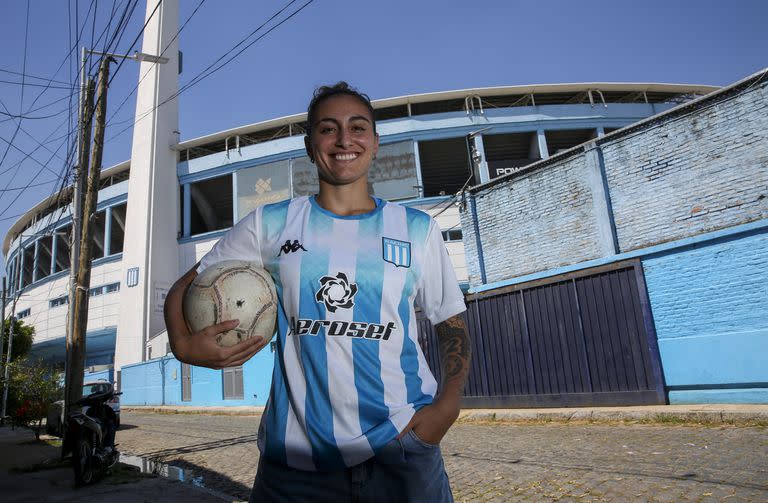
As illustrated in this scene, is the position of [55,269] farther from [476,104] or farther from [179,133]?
[476,104]

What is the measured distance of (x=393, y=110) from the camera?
30.5 metres

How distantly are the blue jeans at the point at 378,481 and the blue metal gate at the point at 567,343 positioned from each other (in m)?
10.1

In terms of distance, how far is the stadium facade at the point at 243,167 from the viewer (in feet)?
88.7

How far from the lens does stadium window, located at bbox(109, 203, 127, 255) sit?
34.8 m

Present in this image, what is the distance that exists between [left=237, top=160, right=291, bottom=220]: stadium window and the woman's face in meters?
26.5

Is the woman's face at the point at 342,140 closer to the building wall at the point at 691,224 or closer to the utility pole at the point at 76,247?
the utility pole at the point at 76,247

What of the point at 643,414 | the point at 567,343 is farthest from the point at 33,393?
the point at 643,414

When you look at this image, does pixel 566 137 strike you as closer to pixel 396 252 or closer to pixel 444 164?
pixel 444 164

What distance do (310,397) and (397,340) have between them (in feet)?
1.09

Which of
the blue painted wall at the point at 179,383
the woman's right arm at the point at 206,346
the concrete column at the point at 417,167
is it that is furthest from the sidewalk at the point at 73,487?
the concrete column at the point at 417,167

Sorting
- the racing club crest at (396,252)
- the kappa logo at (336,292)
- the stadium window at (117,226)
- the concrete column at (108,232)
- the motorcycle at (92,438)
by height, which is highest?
the stadium window at (117,226)

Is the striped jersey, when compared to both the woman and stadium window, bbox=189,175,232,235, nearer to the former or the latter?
the woman

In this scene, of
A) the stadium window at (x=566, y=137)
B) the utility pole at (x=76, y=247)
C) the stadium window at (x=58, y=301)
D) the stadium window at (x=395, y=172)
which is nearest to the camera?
the utility pole at (x=76, y=247)

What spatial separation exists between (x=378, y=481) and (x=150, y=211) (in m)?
31.4
